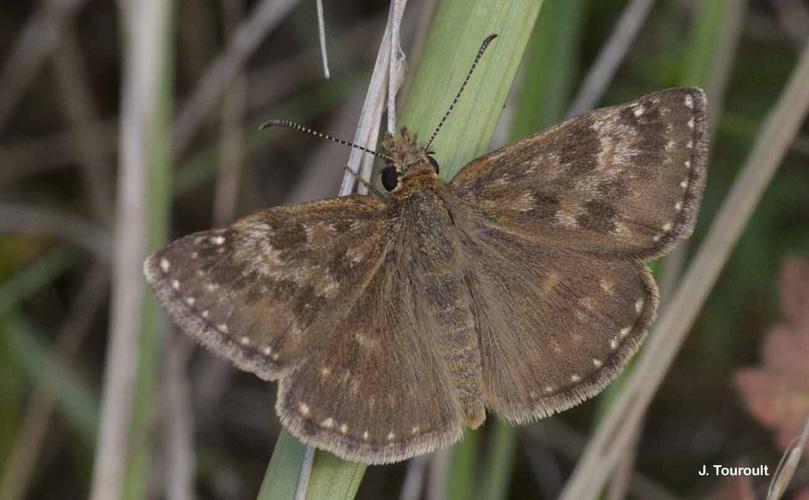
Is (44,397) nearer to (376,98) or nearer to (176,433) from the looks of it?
(176,433)

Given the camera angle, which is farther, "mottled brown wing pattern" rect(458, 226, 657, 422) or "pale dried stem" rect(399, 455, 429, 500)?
"pale dried stem" rect(399, 455, 429, 500)

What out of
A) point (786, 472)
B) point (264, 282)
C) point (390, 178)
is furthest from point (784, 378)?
point (264, 282)

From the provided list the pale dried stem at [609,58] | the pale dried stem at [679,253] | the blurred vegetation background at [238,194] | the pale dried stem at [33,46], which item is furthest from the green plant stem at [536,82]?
the pale dried stem at [33,46]

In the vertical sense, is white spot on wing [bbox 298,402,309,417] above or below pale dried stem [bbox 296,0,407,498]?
below

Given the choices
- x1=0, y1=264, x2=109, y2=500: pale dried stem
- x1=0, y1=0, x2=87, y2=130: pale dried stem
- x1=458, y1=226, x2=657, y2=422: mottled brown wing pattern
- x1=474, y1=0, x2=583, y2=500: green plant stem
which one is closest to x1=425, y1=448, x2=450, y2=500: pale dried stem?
x1=474, y1=0, x2=583, y2=500: green plant stem

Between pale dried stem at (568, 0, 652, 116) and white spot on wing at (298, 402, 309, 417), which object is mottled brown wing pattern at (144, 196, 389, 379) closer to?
white spot on wing at (298, 402, 309, 417)

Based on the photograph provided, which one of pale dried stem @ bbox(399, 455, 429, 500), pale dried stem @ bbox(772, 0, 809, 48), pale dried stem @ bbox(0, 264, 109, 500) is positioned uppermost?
pale dried stem @ bbox(772, 0, 809, 48)

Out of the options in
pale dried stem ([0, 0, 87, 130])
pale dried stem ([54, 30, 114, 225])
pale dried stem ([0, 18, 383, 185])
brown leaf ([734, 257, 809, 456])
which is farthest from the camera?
pale dried stem ([0, 18, 383, 185])

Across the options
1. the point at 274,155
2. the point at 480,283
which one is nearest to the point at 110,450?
the point at 480,283

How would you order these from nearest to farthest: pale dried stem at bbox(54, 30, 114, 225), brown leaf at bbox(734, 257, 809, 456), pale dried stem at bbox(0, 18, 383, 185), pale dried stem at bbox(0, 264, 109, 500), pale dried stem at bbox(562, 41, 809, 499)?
pale dried stem at bbox(562, 41, 809, 499)
brown leaf at bbox(734, 257, 809, 456)
pale dried stem at bbox(0, 264, 109, 500)
pale dried stem at bbox(54, 30, 114, 225)
pale dried stem at bbox(0, 18, 383, 185)
